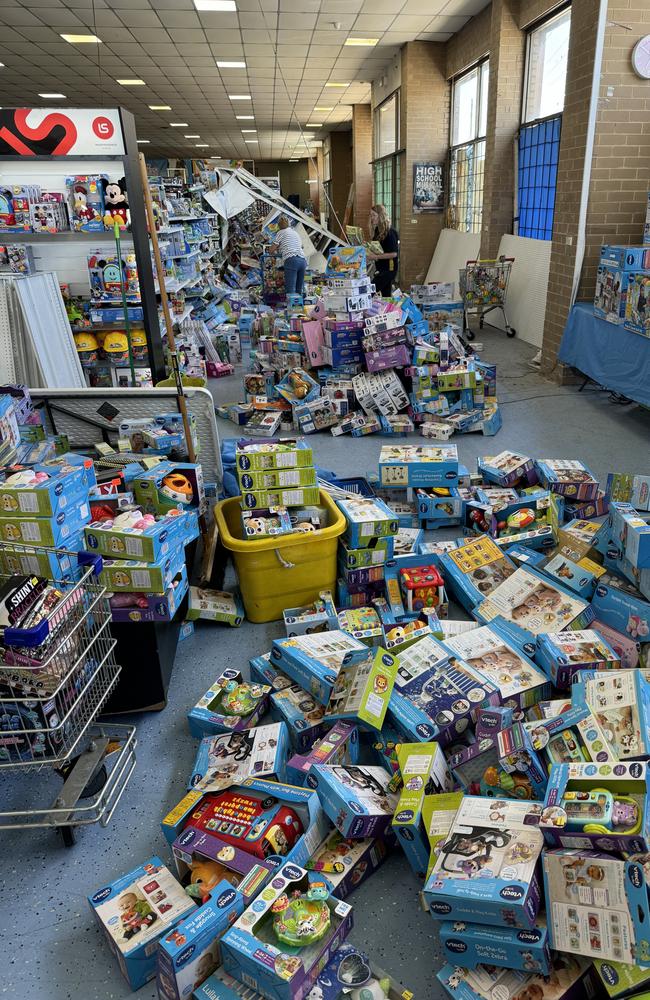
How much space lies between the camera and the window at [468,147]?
11.1 meters

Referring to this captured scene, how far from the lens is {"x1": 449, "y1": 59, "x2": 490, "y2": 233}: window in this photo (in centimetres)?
1112

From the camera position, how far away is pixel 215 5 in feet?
29.7

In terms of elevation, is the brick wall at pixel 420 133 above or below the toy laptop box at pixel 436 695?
above

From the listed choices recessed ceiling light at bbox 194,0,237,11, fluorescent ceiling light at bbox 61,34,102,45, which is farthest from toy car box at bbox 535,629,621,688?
fluorescent ceiling light at bbox 61,34,102,45

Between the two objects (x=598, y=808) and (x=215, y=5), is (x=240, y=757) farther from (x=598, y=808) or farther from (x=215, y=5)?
(x=215, y=5)

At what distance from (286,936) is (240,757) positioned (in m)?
0.69

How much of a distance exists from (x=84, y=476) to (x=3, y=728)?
3.12 ft

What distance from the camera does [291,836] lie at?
1957 mm

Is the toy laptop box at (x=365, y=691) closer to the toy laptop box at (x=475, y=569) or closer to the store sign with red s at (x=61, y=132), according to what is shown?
the toy laptop box at (x=475, y=569)

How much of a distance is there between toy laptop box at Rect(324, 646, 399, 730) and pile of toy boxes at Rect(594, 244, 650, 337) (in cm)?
434

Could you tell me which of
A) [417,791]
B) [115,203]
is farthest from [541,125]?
[417,791]

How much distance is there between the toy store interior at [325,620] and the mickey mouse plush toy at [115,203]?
20 mm

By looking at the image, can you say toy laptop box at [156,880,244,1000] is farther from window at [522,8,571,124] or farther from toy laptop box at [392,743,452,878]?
window at [522,8,571,124]

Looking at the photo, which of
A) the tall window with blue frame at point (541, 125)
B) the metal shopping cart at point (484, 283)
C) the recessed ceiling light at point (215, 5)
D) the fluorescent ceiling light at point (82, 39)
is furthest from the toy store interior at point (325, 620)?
the fluorescent ceiling light at point (82, 39)
